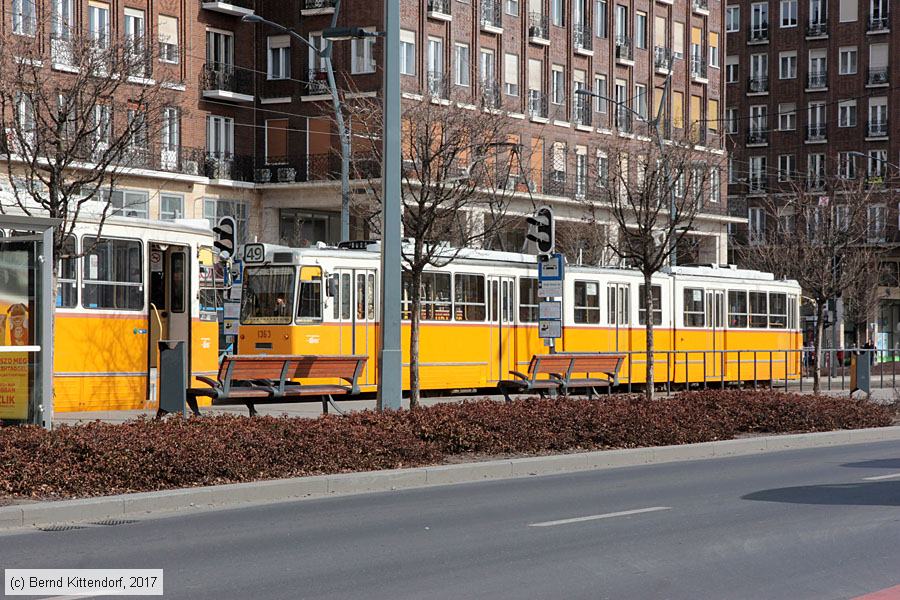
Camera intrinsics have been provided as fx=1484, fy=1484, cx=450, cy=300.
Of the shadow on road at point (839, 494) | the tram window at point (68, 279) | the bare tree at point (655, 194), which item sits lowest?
the shadow on road at point (839, 494)

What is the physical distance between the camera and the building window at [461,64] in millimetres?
56500

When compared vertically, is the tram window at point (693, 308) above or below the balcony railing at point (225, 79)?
below

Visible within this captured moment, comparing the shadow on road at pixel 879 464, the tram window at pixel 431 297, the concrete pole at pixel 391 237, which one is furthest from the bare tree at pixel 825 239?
the concrete pole at pixel 391 237

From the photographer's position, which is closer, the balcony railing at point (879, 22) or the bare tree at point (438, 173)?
the bare tree at point (438, 173)

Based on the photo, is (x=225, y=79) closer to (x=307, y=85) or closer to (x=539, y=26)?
(x=307, y=85)

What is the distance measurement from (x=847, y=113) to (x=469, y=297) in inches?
2283

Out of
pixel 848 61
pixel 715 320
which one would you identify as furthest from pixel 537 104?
pixel 848 61

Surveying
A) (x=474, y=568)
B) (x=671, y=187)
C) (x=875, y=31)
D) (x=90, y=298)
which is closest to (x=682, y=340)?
(x=671, y=187)

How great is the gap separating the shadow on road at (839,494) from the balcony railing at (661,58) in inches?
2052

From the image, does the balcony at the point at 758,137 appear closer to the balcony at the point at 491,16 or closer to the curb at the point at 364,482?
the balcony at the point at 491,16

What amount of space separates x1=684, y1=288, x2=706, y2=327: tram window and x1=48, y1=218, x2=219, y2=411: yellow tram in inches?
623

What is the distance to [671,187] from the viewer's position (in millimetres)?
29078

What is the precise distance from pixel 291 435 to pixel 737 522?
17.8 ft

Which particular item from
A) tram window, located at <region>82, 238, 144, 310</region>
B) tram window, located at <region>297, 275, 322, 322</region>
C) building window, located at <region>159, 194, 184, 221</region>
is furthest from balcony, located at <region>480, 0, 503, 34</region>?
tram window, located at <region>82, 238, 144, 310</region>
